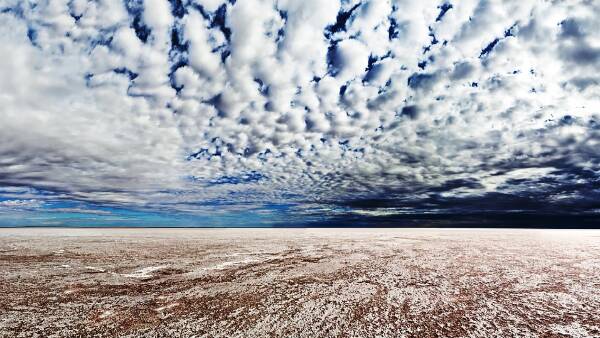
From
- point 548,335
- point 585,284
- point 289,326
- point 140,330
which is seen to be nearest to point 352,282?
point 289,326

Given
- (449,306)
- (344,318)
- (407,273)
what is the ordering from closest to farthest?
1. (344,318)
2. (449,306)
3. (407,273)

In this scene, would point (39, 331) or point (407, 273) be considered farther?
point (407, 273)

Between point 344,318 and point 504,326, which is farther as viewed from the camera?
point 344,318

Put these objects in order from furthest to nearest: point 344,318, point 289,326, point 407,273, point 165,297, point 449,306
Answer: point 407,273 → point 165,297 → point 449,306 → point 344,318 → point 289,326

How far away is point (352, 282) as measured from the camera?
37.9 ft

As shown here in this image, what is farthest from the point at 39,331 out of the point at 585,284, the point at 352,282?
the point at 585,284

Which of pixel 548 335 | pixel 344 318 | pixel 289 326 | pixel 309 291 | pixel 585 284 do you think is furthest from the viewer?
pixel 585 284

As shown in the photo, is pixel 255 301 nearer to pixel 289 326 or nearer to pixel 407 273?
pixel 289 326

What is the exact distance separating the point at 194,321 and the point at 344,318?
3.41 m

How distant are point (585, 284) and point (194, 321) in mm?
12955

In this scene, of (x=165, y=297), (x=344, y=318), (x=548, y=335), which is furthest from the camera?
(x=165, y=297)

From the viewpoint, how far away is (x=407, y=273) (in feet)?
43.6

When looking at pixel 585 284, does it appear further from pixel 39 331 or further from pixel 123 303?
pixel 39 331

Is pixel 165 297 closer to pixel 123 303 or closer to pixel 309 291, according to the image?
pixel 123 303
